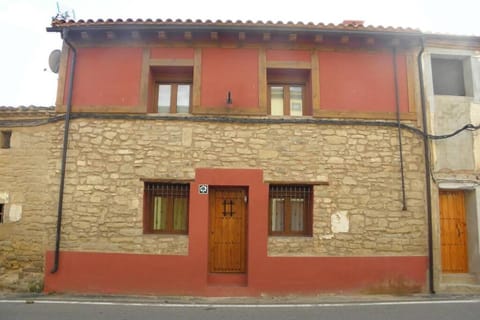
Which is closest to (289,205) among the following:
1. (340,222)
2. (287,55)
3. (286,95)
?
(340,222)

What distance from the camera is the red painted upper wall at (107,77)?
8.19 meters

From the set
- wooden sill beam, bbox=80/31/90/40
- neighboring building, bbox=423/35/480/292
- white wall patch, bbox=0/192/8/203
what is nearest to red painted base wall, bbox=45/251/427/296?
neighboring building, bbox=423/35/480/292

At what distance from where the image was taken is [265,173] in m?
7.95

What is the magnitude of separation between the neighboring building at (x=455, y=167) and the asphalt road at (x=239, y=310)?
1.28 m

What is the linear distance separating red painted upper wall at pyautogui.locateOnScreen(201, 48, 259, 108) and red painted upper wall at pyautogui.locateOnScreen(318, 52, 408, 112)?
5.31 feet

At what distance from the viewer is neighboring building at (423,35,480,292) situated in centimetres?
808

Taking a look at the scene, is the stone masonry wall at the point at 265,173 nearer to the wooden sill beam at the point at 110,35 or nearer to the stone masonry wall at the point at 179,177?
the stone masonry wall at the point at 179,177

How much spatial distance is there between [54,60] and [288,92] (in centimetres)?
577

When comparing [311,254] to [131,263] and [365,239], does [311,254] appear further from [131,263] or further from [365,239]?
[131,263]

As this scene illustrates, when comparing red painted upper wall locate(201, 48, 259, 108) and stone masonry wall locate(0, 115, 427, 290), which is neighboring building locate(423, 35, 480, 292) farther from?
red painted upper wall locate(201, 48, 259, 108)

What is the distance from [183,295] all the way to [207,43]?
5665mm

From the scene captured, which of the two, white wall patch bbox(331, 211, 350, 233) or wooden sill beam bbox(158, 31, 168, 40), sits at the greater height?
wooden sill beam bbox(158, 31, 168, 40)

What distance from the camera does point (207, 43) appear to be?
8328 mm

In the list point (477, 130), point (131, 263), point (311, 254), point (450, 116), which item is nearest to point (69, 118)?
point (131, 263)
